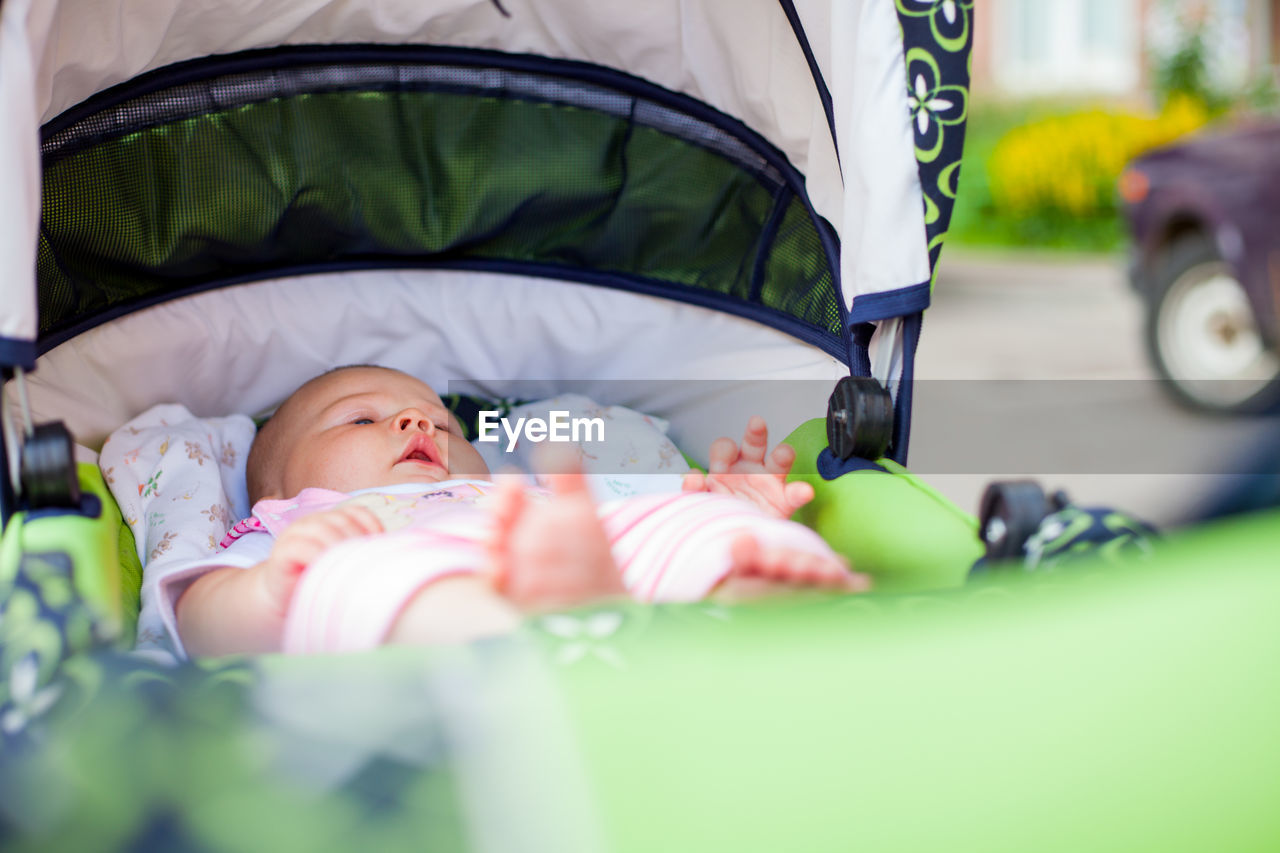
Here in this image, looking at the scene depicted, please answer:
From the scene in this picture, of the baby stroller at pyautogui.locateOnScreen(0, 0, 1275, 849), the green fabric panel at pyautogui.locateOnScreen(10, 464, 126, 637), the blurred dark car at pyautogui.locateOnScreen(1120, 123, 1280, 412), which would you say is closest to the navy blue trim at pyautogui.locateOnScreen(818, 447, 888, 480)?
the baby stroller at pyautogui.locateOnScreen(0, 0, 1275, 849)

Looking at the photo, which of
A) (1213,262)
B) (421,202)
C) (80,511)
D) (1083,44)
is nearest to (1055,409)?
(1213,262)

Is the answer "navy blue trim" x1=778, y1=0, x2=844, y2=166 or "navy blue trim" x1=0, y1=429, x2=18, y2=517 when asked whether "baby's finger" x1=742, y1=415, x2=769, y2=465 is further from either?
"navy blue trim" x1=0, y1=429, x2=18, y2=517

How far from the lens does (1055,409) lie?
15.2ft

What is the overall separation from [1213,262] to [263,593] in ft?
13.9

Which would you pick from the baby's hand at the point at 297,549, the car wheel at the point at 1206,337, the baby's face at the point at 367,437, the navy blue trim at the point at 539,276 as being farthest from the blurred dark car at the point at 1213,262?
the baby's hand at the point at 297,549

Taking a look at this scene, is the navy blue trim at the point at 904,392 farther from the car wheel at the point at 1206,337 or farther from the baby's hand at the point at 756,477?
the car wheel at the point at 1206,337

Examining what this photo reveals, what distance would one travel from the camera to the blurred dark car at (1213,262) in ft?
13.0

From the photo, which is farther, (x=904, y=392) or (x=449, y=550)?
(x=904, y=392)

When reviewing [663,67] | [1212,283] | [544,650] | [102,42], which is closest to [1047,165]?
[1212,283]

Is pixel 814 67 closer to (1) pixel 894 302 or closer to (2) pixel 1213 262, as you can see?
(1) pixel 894 302

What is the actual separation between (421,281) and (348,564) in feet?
4.58

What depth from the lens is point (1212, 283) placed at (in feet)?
14.3

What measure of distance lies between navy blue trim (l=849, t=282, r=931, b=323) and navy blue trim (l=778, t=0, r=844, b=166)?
265 millimetres

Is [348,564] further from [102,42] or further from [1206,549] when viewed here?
[102,42]
